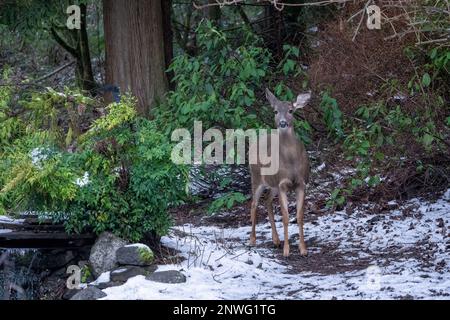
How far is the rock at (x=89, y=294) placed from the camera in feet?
28.5

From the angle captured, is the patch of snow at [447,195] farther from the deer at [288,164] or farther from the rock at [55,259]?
the rock at [55,259]

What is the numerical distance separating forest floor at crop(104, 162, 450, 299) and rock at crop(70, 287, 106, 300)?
93 mm

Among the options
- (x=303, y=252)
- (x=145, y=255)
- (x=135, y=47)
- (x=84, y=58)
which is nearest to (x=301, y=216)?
(x=303, y=252)

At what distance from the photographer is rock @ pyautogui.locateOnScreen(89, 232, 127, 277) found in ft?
31.7

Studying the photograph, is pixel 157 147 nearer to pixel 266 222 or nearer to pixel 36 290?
pixel 36 290

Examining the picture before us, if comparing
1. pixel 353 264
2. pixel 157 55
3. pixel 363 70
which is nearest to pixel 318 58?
pixel 363 70

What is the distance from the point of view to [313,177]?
45.9 feet

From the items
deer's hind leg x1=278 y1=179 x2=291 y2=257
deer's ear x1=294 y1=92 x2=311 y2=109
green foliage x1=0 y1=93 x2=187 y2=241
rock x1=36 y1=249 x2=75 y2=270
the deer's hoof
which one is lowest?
the deer's hoof

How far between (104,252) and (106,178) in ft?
2.38

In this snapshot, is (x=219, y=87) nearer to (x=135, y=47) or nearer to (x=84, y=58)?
(x=135, y=47)

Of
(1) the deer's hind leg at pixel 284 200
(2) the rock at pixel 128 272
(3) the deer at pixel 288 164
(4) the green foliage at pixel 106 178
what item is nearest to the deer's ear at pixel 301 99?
(3) the deer at pixel 288 164

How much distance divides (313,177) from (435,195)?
2036 mm

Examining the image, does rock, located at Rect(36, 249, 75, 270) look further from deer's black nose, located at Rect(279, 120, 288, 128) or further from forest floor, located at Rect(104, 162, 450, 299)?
deer's black nose, located at Rect(279, 120, 288, 128)

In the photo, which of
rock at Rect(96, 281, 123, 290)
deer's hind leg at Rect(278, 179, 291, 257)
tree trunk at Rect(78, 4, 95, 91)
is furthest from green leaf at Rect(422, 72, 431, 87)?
Answer: tree trunk at Rect(78, 4, 95, 91)
